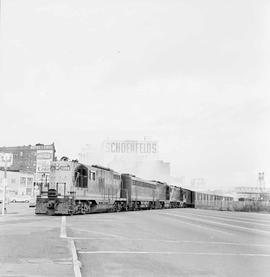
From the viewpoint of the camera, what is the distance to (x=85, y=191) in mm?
30891

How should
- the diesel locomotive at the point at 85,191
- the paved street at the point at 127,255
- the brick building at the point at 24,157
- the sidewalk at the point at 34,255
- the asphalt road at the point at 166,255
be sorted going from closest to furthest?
1. the sidewalk at the point at 34,255
2. the paved street at the point at 127,255
3. the asphalt road at the point at 166,255
4. the diesel locomotive at the point at 85,191
5. the brick building at the point at 24,157

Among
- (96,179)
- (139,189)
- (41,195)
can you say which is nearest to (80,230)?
(41,195)

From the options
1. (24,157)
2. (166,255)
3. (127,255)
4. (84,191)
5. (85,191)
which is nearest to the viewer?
(127,255)

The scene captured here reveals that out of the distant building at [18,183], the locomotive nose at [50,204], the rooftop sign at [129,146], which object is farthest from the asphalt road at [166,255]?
the distant building at [18,183]

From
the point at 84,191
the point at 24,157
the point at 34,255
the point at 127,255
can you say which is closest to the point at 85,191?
the point at 84,191

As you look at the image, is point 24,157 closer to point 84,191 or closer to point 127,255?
point 84,191

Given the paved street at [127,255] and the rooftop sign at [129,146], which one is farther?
the rooftop sign at [129,146]

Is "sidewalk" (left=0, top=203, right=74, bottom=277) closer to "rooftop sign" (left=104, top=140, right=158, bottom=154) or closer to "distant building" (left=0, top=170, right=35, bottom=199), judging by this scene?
"rooftop sign" (left=104, top=140, right=158, bottom=154)

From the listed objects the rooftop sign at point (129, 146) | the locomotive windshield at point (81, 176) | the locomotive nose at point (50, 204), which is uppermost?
the rooftop sign at point (129, 146)

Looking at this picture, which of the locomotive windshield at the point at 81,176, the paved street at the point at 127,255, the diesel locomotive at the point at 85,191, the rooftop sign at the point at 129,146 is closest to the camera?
the paved street at the point at 127,255

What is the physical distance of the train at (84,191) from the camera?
1136 inches

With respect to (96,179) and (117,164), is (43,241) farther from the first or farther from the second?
(117,164)

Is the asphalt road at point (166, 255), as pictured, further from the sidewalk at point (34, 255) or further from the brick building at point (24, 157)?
the brick building at point (24, 157)

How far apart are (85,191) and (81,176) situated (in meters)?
1.06
